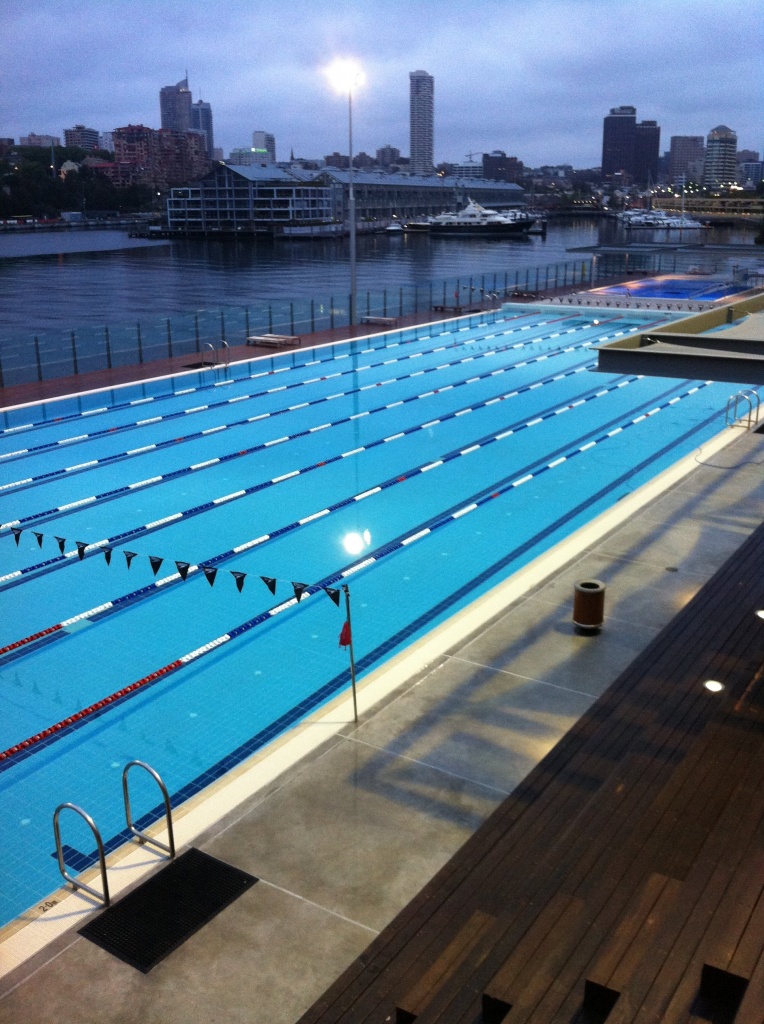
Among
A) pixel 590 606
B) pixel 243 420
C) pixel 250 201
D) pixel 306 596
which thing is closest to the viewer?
pixel 590 606

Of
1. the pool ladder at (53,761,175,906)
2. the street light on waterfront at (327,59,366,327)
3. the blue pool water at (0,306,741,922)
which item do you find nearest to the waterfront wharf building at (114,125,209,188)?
the street light on waterfront at (327,59,366,327)

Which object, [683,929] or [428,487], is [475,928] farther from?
[428,487]

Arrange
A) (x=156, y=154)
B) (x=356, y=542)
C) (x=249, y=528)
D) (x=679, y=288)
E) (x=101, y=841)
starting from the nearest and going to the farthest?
(x=101, y=841)
(x=356, y=542)
(x=249, y=528)
(x=679, y=288)
(x=156, y=154)

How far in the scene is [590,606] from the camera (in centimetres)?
670

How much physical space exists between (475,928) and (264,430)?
11411mm

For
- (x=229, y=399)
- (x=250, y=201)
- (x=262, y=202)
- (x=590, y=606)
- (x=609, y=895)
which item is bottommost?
(x=229, y=399)

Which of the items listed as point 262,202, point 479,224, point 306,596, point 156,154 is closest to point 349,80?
point 306,596

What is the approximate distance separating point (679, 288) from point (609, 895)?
103 ft

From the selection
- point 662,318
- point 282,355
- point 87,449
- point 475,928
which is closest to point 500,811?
point 475,928

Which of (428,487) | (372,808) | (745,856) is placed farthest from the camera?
(428,487)

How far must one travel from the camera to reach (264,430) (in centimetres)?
1446

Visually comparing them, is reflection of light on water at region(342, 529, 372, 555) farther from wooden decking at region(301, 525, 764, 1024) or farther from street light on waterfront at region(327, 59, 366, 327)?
street light on waterfront at region(327, 59, 366, 327)

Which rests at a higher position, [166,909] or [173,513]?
[166,909]

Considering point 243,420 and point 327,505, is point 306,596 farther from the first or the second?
point 243,420
